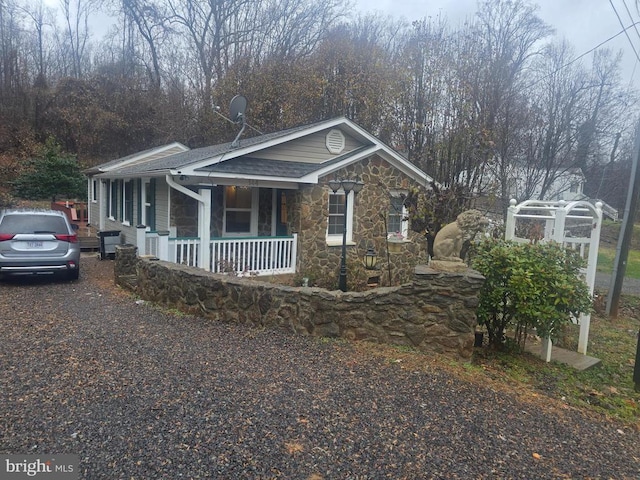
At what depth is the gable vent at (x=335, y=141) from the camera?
12.5 meters

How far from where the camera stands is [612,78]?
53.9 feet

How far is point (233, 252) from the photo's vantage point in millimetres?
10133

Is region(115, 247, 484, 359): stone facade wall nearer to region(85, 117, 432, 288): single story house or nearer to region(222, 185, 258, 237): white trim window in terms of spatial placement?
region(85, 117, 432, 288): single story house

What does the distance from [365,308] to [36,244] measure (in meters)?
6.74

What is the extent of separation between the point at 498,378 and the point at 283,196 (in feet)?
26.5

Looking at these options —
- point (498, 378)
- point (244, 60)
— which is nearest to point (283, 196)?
point (498, 378)

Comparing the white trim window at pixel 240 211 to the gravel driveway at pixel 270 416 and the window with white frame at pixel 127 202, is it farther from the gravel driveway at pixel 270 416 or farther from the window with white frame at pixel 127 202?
the gravel driveway at pixel 270 416

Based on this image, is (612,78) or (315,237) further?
(612,78)

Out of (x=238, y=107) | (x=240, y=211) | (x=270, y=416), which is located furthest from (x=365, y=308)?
(x=238, y=107)

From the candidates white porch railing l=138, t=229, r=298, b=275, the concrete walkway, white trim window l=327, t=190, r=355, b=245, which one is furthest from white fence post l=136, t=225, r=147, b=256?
the concrete walkway

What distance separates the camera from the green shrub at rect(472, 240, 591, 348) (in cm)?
534

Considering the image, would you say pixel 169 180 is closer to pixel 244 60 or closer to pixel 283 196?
pixel 283 196
